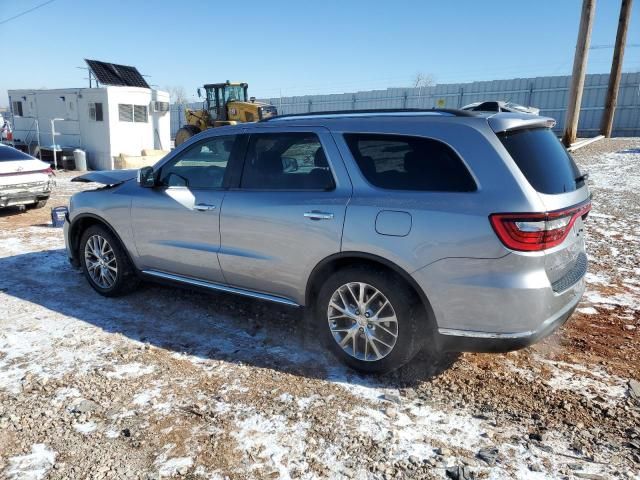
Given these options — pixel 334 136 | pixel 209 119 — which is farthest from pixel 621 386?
pixel 209 119

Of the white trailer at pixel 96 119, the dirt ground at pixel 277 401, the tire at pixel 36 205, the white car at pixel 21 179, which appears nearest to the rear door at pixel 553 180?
the dirt ground at pixel 277 401

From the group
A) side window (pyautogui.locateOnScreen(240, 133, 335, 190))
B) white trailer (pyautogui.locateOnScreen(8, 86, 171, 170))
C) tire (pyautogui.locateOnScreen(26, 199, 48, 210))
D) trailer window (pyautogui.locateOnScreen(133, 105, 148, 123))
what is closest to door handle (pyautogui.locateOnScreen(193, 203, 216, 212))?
side window (pyautogui.locateOnScreen(240, 133, 335, 190))

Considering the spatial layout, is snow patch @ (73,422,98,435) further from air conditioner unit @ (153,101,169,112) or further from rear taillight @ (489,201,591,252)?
air conditioner unit @ (153,101,169,112)

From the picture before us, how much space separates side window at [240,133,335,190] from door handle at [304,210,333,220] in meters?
0.20

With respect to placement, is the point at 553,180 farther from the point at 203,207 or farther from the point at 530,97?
the point at 530,97

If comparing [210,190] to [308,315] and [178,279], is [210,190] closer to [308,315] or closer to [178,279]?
[178,279]

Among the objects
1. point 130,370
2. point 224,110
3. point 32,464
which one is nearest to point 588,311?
point 130,370

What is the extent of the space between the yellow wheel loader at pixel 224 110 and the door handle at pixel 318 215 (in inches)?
685

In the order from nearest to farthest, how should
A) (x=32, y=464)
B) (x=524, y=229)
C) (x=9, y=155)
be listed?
1. (x=32, y=464)
2. (x=524, y=229)
3. (x=9, y=155)

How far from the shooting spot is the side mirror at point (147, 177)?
4.38m

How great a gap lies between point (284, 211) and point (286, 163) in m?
0.44

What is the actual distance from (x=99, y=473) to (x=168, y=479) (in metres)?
0.37

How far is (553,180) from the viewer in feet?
9.77

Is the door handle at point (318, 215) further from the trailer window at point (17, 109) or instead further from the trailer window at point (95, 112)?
the trailer window at point (17, 109)
